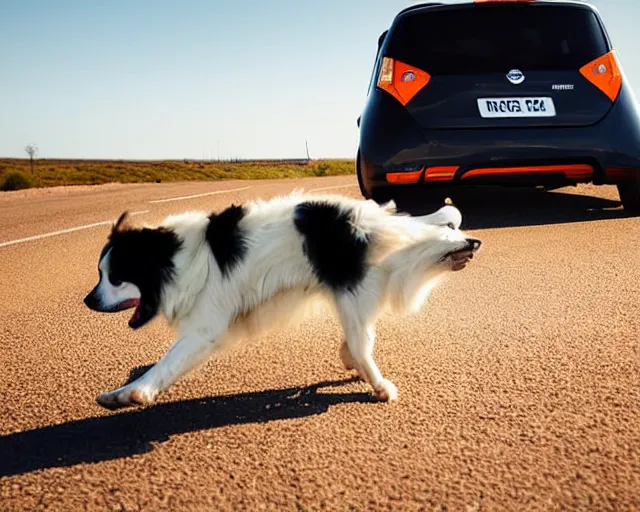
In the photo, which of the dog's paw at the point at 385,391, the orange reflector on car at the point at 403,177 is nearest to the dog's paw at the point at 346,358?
the dog's paw at the point at 385,391

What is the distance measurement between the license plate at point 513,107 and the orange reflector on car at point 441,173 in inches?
22.2

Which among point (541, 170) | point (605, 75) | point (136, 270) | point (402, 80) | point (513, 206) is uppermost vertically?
point (402, 80)

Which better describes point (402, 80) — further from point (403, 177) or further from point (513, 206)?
Result: point (513, 206)

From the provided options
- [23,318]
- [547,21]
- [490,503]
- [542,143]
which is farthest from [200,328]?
[547,21]

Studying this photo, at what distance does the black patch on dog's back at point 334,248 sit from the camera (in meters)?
2.97

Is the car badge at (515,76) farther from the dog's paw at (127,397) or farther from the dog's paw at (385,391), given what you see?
the dog's paw at (127,397)

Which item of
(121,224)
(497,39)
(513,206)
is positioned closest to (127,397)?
(121,224)

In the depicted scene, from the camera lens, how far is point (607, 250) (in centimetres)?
560

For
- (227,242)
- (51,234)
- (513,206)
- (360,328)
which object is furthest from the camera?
(513,206)

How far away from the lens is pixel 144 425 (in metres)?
2.66

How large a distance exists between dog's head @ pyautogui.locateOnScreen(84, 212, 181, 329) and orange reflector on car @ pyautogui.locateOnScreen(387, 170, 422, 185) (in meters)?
3.58

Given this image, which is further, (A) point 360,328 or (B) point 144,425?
(A) point 360,328

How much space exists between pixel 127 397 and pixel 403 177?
167 inches

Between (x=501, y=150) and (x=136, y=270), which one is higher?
(x=501, y=150)
